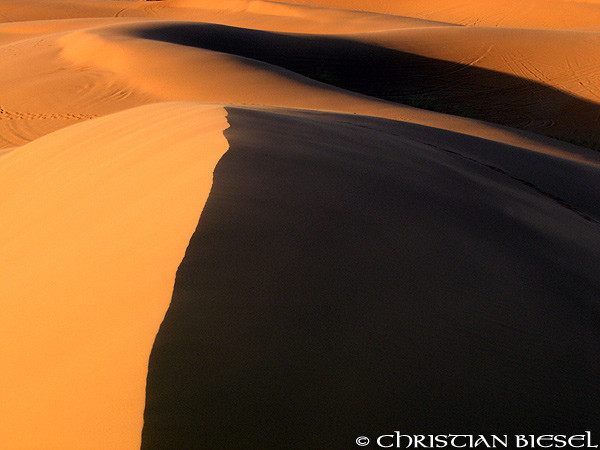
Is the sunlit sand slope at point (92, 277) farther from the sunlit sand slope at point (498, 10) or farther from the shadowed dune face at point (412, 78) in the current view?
the sunlit sand slope at point (498, 10)

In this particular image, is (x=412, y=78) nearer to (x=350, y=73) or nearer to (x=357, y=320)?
(x=350, y=73)

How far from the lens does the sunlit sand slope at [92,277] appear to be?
1.61 metres

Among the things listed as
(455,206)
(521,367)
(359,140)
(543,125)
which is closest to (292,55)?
(543,125)

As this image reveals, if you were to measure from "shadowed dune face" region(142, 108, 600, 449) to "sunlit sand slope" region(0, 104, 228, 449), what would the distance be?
0.09 metres

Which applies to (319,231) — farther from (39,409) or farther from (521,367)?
(39,409)

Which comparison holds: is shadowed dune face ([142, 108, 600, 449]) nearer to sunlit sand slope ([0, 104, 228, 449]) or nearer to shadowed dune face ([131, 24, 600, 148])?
sunlit sand slope ([0, 104, 228, 449])

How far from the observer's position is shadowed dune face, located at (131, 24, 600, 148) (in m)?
13.3

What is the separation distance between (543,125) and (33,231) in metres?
12.0

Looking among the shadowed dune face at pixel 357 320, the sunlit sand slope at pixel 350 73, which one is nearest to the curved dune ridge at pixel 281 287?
the shadowed dune face at pixel 357 320

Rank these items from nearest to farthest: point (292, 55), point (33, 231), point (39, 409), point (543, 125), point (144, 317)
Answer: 1. point (39, 409)
2. point (144, 317)
3. point (33, 231)
4. point (543, 125)
5. point (292, 55)

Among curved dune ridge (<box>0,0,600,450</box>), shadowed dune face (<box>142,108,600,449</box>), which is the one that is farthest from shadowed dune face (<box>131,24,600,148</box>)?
shadowed dune face (<box>142,108,600,449</box>)

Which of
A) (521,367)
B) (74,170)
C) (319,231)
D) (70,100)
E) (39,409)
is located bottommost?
Answer: (39,409)

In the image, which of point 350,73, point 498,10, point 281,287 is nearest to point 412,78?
point 350,73

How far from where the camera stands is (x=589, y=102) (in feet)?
45.5
